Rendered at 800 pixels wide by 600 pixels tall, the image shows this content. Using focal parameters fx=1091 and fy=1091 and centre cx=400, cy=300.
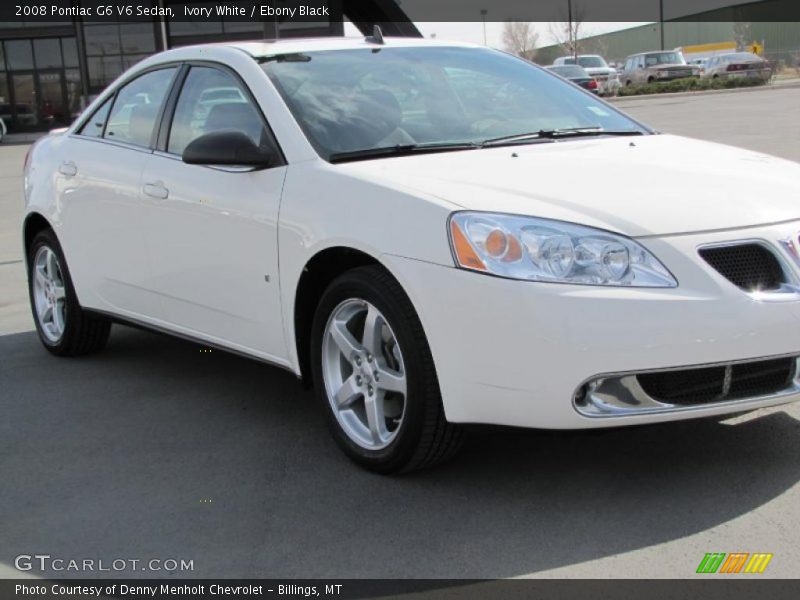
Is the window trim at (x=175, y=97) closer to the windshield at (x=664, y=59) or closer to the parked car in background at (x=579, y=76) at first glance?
the parked car in background at (x=579, y=76)

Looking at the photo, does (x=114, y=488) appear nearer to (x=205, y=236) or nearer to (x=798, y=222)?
(x=205, y=236)

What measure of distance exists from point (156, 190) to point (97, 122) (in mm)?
1203

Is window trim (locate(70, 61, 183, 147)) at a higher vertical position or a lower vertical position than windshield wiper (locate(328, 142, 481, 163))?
higher

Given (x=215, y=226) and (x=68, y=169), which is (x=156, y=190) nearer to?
(x=215, y=226)

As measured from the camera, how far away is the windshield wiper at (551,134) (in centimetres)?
455

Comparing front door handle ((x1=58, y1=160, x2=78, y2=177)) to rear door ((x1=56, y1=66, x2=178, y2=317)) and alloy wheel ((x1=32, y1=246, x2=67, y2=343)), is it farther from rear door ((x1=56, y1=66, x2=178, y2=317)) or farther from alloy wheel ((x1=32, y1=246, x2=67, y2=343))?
alloy wheel ((x1=32, y1=246, x2=67, y2=343))

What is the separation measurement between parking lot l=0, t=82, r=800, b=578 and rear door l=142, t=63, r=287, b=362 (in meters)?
0.48

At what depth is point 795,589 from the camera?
3010mm

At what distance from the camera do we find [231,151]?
4.38m

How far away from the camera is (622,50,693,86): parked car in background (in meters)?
44.6

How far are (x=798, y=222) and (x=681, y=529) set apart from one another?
1.13m


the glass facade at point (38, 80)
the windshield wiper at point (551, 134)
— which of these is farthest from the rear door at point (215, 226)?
the glass facade at point (38, 80)

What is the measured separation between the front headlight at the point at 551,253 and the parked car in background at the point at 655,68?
43.2m

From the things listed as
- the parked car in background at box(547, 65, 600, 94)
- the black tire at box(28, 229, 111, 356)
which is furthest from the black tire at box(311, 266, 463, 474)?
the parked car in background at box(547, 65, 600, 94)
